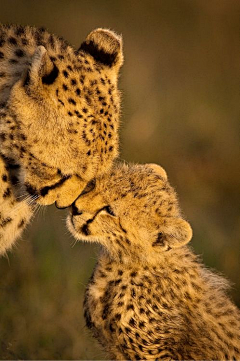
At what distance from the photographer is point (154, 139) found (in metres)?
8.41

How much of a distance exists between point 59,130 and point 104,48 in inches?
21.7

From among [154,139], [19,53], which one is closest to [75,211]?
[19,53]

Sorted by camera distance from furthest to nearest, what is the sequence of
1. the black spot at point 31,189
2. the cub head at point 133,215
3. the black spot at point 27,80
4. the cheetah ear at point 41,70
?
the cub head at point 133,215
the black spot at point 31,189
the black spot at point 27,80
the cheetah ear at point 41,70

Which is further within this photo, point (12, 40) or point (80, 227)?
point (12, 40)

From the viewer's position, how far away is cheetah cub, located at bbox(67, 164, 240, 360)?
4270 millimetres

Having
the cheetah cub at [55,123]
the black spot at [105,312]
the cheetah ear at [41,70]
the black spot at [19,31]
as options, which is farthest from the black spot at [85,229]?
the black spot at [19,31]

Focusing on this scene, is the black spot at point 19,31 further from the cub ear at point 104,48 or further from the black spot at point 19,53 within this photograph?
the cub ear at point 104,48

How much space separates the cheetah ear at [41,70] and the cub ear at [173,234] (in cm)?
94

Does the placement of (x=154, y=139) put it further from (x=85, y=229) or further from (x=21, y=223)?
(x=85, y=229)

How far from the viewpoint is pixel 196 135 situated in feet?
29.1

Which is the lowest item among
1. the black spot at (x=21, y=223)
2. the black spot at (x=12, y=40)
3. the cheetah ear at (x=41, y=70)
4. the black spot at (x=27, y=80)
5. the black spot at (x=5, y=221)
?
the black spot at (x=5, y=221)

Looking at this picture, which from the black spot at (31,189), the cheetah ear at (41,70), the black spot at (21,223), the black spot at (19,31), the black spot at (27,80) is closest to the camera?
the cheetah ear at (41,70)

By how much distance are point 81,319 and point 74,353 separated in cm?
37

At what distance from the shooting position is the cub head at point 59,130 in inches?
159
